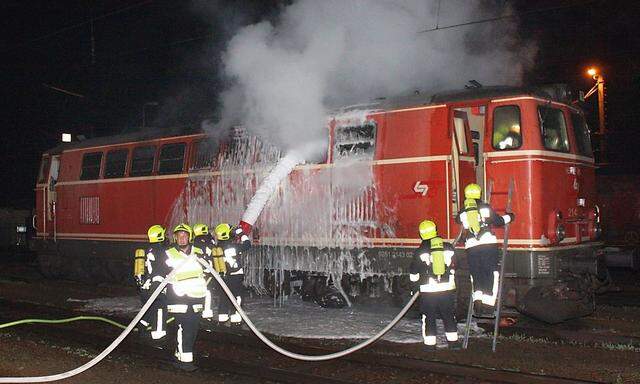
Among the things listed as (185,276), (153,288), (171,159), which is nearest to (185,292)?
(185,276)

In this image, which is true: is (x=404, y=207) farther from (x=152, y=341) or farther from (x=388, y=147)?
(x=152, y=341)

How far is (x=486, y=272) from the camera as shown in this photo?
328 inches

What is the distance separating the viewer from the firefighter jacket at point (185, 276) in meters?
7.18

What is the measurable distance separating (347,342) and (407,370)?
5.72 ft

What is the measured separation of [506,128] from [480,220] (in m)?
1.89

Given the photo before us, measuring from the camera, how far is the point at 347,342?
882 cm

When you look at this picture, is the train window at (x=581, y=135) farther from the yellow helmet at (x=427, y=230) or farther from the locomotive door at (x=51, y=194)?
the locomotive door at (x=51, y=194)

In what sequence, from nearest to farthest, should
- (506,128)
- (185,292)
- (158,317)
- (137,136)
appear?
(185,292)
(158,317)
(506,128)
(137,136)

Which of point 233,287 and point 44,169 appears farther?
point 44,169

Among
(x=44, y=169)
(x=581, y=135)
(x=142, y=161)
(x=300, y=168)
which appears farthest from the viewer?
(x=44, y=169)

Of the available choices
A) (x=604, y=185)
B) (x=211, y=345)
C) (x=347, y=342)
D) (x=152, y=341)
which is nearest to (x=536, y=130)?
(x=347, y=342)

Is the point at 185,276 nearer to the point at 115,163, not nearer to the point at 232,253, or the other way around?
the point at 232,253

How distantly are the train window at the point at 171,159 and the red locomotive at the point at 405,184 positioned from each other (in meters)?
0.05

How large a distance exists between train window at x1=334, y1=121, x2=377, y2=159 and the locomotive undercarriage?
1.59 metres
